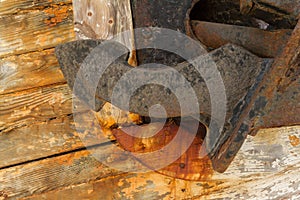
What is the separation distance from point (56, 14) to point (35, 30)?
9 cm

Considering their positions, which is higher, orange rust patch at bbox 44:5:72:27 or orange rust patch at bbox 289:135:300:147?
orange rust patch at bbox 44:5:72:27

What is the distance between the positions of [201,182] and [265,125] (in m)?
0.54

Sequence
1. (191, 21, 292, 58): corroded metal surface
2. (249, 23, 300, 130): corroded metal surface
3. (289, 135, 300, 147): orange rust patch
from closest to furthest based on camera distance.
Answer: (249, 23, 300, 130): corroded metal surface, (191, 21, 292, 58): corroded metal surface, (289, 135, 300, 147): orange rust patch

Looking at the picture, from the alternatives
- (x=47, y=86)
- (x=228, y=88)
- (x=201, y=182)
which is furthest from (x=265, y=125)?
(x=47, y=86)

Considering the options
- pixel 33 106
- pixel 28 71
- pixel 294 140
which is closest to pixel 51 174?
pixel 33 106

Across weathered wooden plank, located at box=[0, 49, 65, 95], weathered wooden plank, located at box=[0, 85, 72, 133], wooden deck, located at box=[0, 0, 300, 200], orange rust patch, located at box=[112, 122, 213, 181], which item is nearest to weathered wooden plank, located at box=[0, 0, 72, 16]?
wooden deck, located at box=[0, 0, 300, 200]

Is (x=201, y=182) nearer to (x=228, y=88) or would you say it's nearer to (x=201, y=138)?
(x=201, y=138)

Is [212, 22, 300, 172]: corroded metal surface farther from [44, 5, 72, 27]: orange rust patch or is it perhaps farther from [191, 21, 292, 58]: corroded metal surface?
[44, 5, 72, 27]: orange rust patch

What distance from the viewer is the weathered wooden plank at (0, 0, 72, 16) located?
5.47ft

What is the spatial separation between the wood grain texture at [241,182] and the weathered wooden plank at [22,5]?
635 millimetres

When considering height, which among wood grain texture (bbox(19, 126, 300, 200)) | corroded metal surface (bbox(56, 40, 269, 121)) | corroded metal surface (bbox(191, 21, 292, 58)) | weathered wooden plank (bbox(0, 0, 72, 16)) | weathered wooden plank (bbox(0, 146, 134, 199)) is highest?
weathered wooden plank (bbox(0, 0, 72, 16))

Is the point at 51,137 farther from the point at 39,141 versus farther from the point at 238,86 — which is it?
the point at 238,86

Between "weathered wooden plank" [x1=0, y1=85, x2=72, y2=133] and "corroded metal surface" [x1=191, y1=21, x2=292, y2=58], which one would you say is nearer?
"corroded metal surface" [x1=191, y1=21, x2=292, y2=58]

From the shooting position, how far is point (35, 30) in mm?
1707
